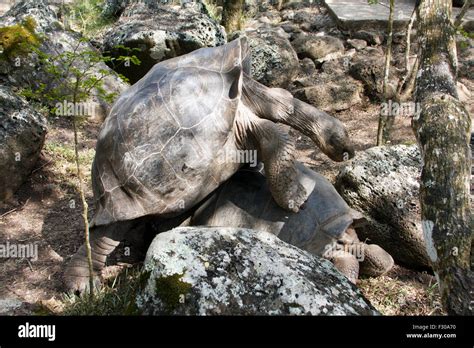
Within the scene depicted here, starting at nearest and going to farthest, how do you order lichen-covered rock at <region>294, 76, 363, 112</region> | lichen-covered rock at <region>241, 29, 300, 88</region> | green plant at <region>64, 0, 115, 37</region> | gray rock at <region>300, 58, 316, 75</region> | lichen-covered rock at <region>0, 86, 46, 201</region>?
lichen-covered rock at <region>0, 86, 46, 201</region>, lichen-covered rock at <region>294, 76, 363, 112</region>, lichen-covered rock at <region>241, 29, 300, 88</region>, gray rock at <region>300, 58, 316, 75</region>, green plant at <region>64, 0, 115, 37</region>

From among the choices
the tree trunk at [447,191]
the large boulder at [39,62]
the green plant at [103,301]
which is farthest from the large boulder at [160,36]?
the tree trunk at [447,191]

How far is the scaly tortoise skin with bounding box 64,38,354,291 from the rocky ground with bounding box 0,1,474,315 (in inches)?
22.6

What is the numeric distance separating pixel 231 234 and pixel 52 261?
91.8 inches

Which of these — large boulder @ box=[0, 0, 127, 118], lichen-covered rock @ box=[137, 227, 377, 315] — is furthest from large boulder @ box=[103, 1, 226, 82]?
lichen-covered rock @ box=[137, 227, 377, 315]

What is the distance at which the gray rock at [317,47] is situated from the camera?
9781 mm

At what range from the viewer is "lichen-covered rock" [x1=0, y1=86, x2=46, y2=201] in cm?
540

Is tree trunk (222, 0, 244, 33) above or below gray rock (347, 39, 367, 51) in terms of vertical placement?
above

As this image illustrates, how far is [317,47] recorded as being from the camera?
980 centimetres

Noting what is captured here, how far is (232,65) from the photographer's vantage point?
14.0 ft

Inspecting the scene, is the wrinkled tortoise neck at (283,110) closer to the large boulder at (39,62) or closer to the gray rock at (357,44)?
the large boulder at (39,62)

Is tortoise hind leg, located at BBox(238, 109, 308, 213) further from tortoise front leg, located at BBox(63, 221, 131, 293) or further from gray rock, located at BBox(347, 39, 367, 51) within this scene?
gray rock, located at BBox(347, 39, 367, 51)

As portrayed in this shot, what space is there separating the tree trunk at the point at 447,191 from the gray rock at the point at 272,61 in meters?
6.16

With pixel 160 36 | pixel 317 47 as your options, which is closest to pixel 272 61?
pixel 317 47

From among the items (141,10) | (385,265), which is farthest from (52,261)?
(141,10)
